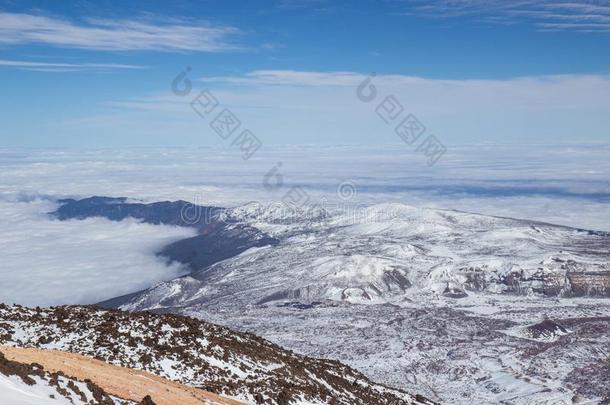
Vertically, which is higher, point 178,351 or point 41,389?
point 41,389

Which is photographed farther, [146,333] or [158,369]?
[146,333]

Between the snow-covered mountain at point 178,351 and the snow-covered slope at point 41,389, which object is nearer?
the snow-covered slope at point 41,389

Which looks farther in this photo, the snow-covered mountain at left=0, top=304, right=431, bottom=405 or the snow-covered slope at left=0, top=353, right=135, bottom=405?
the snow-covered mountain at left=0, top=304, right=431, bottom=405

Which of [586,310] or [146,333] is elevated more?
[146,333]

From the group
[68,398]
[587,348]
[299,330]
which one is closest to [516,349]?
[587,348]

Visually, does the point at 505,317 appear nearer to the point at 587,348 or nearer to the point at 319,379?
the point at 587,348

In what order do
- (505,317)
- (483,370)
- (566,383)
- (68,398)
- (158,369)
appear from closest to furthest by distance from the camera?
(68,398) → (158,369) → (566,383) → (483,370) → (505,317)

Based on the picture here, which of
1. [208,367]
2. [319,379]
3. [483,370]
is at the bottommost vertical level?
[483,370]

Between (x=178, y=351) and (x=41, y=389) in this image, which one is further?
(x=178, y=351)
